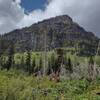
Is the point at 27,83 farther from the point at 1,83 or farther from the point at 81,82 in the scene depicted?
the point at 81,82

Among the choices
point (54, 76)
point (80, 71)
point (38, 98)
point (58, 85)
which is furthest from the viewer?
point (80, 71)

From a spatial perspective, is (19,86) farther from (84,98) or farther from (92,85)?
(92,85)

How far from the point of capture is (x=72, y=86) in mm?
21641

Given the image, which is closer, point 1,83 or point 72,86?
point 1,83

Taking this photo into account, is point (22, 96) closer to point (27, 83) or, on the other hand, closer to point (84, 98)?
point (27, 83)

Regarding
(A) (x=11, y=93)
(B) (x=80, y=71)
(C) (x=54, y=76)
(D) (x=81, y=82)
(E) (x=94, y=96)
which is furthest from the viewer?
(B) (x=80, y=71)

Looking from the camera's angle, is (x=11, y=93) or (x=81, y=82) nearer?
(x=11, y=93)

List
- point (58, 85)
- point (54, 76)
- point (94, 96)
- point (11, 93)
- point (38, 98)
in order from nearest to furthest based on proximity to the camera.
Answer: point (11, 93) → point (38, 98) → point (94, 96) → point (54, 76) → point (58, 85)

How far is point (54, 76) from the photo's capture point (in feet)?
59.5

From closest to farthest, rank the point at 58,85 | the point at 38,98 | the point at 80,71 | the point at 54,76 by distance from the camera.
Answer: the point at 38,98
the point at 54,76
the point at 58,85
the point at 80,71

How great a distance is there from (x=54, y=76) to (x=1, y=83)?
7171mm

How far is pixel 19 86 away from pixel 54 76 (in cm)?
664

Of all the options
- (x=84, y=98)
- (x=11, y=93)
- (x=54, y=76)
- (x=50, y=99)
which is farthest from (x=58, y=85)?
(x=11, y=93)

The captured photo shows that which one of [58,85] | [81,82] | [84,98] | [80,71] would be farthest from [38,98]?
[80,71]
